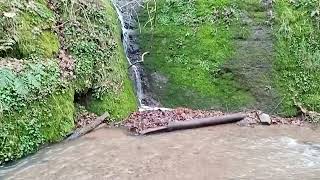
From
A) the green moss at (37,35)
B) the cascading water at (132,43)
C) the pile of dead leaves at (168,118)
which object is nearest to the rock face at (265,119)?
the pile of dead leaves at (168,118)

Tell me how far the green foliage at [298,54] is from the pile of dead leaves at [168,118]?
2.08ft

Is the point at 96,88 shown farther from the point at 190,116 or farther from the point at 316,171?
the point at 316,171

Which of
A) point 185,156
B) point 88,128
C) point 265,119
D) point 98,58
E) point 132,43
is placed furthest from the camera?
point 132,43

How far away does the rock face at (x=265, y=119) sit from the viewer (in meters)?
9.65

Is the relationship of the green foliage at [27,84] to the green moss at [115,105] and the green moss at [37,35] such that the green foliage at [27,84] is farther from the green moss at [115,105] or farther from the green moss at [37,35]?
the green moss at [115,105]

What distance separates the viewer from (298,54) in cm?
1077

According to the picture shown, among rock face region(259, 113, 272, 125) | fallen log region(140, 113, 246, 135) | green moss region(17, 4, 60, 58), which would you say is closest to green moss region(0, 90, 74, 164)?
green moss region(17, 4, 60, 58)

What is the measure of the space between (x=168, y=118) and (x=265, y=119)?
84.3 inches

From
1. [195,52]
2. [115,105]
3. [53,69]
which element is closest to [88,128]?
[115,105]

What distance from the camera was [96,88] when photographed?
1007 centimetres

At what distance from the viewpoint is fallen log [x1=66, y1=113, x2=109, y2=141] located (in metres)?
8.85

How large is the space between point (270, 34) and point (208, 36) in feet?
5.19

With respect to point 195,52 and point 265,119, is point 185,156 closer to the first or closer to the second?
point 265,119

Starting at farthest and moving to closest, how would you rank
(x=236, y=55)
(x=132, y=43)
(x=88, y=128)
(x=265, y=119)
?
(x=132, y=43)
(x=236, y=55)
(x=265, y=119)
(x=88, y=128)
